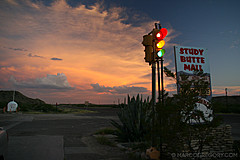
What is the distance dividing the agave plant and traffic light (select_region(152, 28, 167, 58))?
2.76 metres

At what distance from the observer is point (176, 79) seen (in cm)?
504

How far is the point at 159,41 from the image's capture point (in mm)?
5480

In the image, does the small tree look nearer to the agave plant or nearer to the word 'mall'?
the word 'mall'

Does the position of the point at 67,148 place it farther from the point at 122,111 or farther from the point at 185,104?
the point at 185,104

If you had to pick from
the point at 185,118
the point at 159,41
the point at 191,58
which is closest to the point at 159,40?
the point at 159,41

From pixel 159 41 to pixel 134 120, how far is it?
3.43m

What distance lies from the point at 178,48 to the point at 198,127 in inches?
117

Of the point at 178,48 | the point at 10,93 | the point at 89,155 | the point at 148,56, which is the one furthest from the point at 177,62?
the point at 10,93

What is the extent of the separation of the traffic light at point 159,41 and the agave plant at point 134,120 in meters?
2.76

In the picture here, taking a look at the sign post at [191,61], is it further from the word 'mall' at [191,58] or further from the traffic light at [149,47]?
the traffic light at [149,47]

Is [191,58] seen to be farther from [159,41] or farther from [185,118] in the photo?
[185,118]

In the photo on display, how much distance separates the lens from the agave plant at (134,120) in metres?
7.40

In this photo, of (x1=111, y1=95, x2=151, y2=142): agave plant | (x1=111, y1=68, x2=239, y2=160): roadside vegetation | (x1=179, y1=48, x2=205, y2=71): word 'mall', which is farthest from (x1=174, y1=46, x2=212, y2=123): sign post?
(x1=111, y1=95, x2=151, y2=142): agave plant

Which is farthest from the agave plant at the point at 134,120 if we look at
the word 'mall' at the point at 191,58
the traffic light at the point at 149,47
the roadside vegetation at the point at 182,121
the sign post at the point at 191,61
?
the traffic light at the point at 149,47
